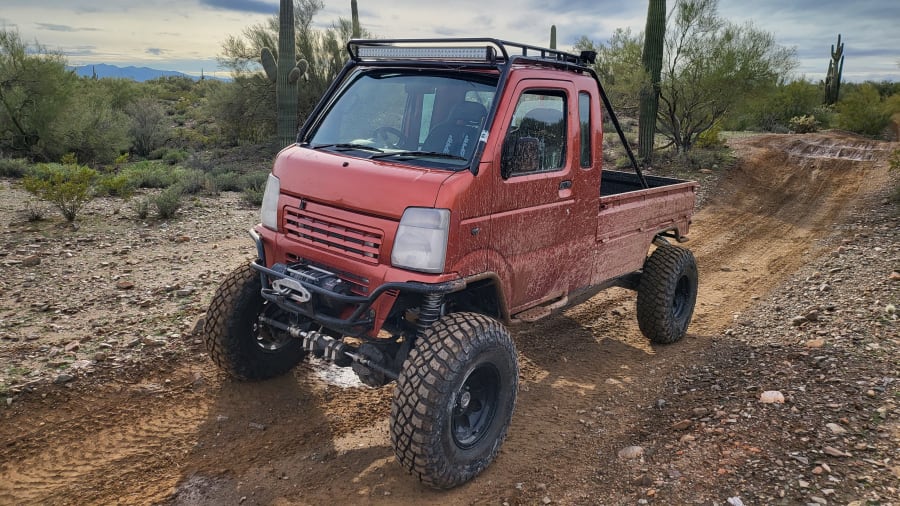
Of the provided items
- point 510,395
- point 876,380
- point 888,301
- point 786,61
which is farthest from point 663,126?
point 510,395

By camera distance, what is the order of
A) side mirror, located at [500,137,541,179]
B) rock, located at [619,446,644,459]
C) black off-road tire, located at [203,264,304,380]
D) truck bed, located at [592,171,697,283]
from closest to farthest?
side mirror, located at [500,137,541,179]
rock, located at [619,446,644,459]
black off-road tire, located at [203,264,304,380]
truck bed, located at [592,171,697,283]

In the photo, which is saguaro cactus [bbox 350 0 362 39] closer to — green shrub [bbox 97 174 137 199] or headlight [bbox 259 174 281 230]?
green shrub [bbox 97 174 137 199]

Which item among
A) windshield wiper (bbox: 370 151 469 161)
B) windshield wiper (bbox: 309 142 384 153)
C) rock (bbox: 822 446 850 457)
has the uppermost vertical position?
windshield wiper (bbox: 309 142 384 153)

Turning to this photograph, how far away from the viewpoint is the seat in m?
3.95

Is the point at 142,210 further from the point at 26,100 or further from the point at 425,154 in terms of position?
the point at 26,100

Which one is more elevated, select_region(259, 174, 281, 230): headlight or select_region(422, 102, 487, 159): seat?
select_region(422, 102, 487, 159): seat

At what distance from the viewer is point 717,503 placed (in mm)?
3395

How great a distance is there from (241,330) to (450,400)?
1873 millimetres

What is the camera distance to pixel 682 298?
626 centimetres

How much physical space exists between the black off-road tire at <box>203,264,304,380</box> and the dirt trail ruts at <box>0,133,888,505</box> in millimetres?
246

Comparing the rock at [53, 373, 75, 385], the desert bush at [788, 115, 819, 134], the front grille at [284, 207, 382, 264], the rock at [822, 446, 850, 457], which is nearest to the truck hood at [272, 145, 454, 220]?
the front grille at [284, 207, 382, 264]

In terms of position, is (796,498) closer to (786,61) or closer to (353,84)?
(353,84)

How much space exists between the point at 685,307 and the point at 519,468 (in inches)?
123

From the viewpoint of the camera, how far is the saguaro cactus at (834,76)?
3884cm
